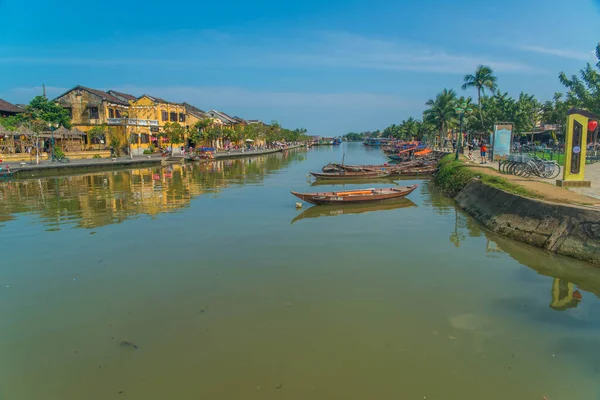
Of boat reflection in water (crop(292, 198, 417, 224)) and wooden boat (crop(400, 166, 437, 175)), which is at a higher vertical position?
wooden boat (crop(400, 166, 437, 175))

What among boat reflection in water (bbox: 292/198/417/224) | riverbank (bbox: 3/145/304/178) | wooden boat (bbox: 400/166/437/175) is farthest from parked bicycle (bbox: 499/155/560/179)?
riverbank (bbox: 3/145/304/178)

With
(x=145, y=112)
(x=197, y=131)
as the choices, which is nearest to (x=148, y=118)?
(x=145, y=112)

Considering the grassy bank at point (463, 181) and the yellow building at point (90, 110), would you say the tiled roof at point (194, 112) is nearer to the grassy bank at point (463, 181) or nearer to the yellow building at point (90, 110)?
the yellow building at point (90, 110)

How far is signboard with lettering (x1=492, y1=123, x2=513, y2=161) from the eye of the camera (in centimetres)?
2623

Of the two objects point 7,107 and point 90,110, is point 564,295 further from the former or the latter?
point 7,107

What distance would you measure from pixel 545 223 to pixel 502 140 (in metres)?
16.2

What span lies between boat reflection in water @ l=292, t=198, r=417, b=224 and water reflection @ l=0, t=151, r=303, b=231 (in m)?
6.71

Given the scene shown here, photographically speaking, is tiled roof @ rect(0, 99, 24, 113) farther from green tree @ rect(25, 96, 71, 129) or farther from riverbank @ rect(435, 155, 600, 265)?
riverbank @ rect(435, 155, 600, 265)

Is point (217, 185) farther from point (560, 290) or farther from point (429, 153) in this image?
point (429, 153)

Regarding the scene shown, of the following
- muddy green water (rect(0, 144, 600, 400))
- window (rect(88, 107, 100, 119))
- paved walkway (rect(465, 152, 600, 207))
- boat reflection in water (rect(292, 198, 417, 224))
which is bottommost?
muddy green water (rect(0, 144, 600, 400))

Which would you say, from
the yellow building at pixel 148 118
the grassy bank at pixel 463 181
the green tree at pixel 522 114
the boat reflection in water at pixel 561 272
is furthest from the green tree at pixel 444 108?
the boat reflection in water at pixel 561 272

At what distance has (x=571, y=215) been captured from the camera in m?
11.5

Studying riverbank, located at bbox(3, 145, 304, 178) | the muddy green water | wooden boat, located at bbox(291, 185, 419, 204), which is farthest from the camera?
riverbank, located at bbox(3, 145, 304, 178)

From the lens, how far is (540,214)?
12.7 meters
